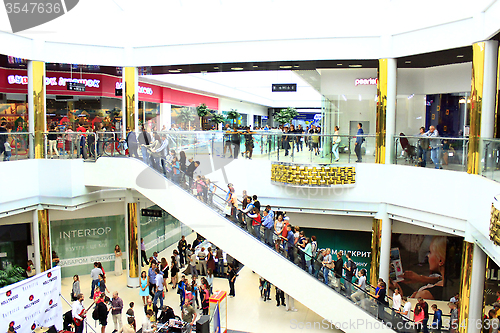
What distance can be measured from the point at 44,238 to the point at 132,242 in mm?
3264

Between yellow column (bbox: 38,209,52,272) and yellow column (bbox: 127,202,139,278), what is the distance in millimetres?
2977

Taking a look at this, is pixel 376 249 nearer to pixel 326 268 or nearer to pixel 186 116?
pixel 326 268

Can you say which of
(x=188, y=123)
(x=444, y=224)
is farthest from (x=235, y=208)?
(x=188, y=123)

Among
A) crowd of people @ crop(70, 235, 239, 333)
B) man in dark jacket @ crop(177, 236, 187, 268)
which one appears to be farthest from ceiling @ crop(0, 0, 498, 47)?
man in dark jacket @ crop(177, 236, 187, 268)

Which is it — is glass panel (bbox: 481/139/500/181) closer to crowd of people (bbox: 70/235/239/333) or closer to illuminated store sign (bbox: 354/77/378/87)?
illuminated store sign (bbox: 354/77/378/87)

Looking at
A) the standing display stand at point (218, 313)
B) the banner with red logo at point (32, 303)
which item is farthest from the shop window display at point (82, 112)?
the standing display stand at point (218, 313)

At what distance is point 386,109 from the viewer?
43.0 feet

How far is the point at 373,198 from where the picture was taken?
1353 centimetres

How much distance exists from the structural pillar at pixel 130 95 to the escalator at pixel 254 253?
225 centimetres

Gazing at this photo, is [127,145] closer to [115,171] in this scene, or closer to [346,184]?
[115,171]

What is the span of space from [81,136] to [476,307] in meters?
13.7

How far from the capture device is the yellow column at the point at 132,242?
53.0 feet

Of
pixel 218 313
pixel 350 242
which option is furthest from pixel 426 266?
pixel 218 313

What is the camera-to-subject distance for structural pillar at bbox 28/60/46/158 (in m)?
14.1
